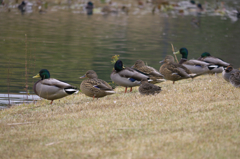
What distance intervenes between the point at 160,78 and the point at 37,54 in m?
11.8

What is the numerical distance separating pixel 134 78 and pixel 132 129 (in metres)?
4.64

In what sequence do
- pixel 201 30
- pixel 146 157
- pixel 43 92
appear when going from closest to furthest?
pixel 146 157 → pixel 43 92 → pixel 201 30

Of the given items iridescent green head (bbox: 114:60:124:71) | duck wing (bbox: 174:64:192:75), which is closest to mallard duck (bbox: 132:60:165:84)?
iridescent green head (bbox: 114:60:124:71)

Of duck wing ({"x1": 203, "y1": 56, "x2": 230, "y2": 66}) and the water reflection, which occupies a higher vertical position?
duck wing ({"x1": 203, "y1": 56, "x2": 230, "y2": 66})

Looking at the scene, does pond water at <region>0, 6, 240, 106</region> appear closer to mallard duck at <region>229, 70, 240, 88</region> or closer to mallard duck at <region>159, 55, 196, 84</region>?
mallard duck at <region>159, 55, 196, 84</region>

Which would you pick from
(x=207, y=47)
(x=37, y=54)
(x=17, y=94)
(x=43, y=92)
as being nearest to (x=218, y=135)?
(x=43, y=92)

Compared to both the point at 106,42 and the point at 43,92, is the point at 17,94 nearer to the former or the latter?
the point at 43,92

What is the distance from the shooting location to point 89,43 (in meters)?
27.1

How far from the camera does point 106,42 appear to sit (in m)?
27.7

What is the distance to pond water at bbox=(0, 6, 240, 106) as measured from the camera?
56.9 feet

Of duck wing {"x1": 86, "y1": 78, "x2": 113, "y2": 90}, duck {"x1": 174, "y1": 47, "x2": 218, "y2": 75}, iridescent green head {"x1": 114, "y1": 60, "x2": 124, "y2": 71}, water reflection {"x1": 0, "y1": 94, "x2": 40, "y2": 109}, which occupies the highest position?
iridescent green head {"x1": 114, "y1": 60, "x2": 124, "y2": 71}

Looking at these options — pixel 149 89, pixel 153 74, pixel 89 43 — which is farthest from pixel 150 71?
pixel 89 43

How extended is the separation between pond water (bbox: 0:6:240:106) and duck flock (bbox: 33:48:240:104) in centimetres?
150

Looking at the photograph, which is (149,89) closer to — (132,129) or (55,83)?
(55,83)
